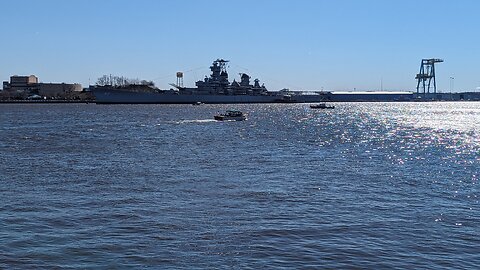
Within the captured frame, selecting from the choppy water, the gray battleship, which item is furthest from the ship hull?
the choppy water

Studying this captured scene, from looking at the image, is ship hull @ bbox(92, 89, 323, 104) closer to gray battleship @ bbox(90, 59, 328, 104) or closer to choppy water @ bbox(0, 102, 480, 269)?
gray battleship @ bbox(90, 59, 328, 104)

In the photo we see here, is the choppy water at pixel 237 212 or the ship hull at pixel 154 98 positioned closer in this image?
the choppy water at pixel 237 212

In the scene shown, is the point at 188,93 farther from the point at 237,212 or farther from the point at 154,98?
the point at 237,212

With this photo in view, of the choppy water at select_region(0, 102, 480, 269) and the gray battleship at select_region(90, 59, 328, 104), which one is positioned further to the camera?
the gray battleship at select_region(90, 59, 328, 104)

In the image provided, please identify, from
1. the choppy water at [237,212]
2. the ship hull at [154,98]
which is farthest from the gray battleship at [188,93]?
the choppy water at [237,212]

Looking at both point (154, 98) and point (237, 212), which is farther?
point (154, 98)

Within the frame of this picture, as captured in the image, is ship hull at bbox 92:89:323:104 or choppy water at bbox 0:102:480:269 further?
ship hull at bbox 92:89:323:104

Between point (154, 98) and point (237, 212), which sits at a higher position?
point (154, 98)

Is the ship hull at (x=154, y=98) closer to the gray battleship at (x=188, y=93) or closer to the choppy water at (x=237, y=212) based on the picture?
the gray battleship at (x=188, y=93)

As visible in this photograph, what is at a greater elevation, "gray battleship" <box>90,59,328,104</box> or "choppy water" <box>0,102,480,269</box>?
"gray battleship" <box>90,59,328,104</box>

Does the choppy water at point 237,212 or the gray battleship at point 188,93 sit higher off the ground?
the gray battleship at point 188,93

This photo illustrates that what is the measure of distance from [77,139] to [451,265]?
4115 centimetres

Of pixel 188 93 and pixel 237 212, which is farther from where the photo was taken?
pixel 188 93

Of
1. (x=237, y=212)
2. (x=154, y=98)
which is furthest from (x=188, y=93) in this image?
(x=237, y=212)
